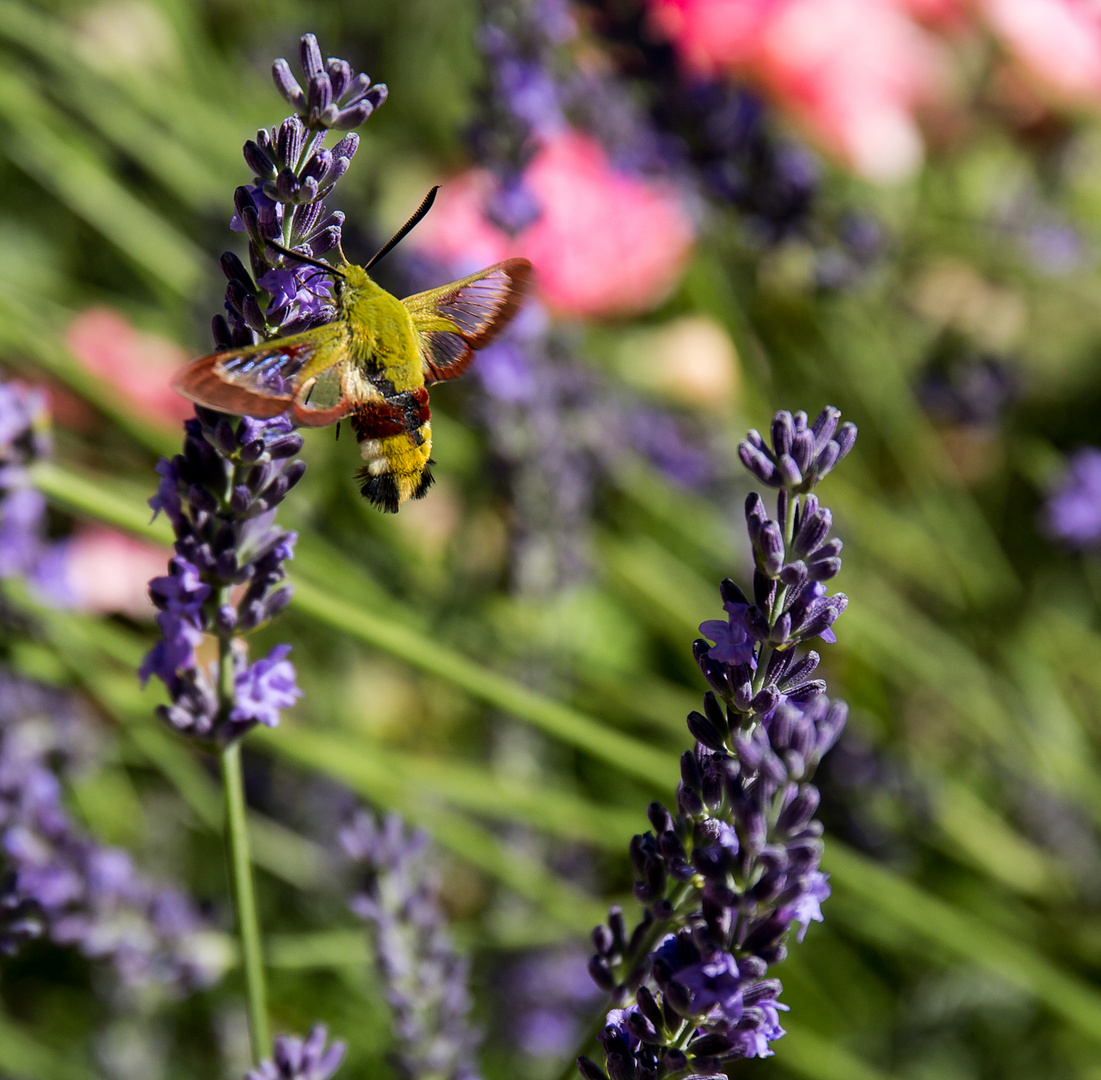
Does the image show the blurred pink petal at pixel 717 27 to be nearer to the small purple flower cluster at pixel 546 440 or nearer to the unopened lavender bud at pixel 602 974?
the small purple flower cluster at pixel 546 440

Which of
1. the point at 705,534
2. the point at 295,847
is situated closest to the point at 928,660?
the point at 705,534

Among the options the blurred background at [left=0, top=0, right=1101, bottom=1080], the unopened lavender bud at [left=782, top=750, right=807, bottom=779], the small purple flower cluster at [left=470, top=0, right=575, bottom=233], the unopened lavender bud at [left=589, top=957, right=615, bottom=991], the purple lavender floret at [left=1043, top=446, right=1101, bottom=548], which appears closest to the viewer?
the unopened lavender bud at [left=782, top=750, right=807, bottom=779]

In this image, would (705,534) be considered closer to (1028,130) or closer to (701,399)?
(701,399)

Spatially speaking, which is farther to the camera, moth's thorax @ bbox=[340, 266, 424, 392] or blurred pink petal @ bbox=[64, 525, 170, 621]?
blurred pink petal @ bbox=[64, 525, 170, 621]

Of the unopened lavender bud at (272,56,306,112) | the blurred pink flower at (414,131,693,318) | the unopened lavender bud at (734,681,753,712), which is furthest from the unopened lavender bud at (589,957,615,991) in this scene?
the blurred pink flower at (414,131,693,318)

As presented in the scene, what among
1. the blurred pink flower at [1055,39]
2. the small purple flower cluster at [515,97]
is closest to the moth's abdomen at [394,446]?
the small purple flower cluster at [515,97]

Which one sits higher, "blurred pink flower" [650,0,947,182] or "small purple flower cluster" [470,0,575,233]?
"blurred pink flower" [650,0,947,182]

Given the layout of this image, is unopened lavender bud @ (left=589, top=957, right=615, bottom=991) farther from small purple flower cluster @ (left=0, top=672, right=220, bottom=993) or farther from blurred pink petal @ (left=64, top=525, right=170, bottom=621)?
blurred pink petal @ (left=64, top=525, right=170, bottom=621)

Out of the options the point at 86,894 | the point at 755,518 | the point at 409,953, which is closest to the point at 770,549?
the point at 755,518
